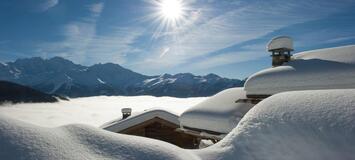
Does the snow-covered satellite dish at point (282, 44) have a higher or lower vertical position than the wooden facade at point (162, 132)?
higher

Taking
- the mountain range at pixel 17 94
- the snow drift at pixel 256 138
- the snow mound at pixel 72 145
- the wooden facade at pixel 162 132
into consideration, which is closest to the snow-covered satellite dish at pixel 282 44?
the wooden facade at pixel 162 132

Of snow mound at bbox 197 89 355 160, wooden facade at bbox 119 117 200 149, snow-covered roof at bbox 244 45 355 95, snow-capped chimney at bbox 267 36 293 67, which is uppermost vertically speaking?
snow-capped chimney at bbox 267 36 293 67

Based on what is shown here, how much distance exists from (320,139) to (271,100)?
97cm

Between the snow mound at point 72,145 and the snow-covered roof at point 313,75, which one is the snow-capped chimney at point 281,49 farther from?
the snow mound at point 72,145

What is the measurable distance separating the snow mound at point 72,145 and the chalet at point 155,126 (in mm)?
11130

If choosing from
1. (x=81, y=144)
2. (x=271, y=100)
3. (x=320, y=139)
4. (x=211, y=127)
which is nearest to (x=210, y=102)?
(x=211, y=127)

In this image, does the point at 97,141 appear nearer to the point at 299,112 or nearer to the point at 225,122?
the point at 299,112

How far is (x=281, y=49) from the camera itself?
12.9 metres

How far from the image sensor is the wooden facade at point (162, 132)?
584 inches

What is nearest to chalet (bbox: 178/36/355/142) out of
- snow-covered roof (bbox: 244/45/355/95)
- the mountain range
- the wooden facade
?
snow-covered roof (bbox: 244/45/355/95)

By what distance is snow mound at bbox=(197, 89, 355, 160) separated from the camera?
3527 millimetres

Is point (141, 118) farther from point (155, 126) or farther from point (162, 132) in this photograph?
point (162, 132)

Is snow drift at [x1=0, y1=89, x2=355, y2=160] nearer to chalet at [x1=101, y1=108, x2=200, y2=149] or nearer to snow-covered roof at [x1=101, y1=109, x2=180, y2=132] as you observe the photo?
chalet at [x1=101, y1=108, x2=200, y2=149]

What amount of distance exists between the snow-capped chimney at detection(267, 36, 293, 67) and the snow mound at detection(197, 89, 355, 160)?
902cm
